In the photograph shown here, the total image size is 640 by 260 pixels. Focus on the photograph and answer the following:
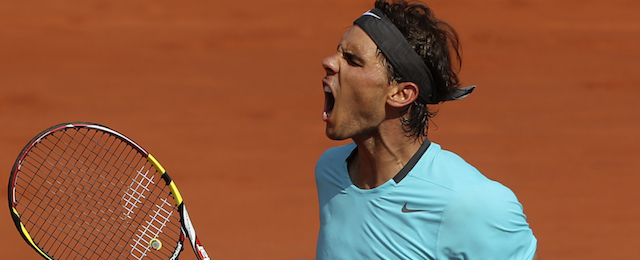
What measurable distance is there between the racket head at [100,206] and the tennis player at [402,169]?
3.59 feet

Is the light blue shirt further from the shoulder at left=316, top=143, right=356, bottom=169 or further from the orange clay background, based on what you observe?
the orange clay background

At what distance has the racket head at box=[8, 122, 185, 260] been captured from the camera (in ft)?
11.0

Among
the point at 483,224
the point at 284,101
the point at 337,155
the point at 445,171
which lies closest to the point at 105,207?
the point at 337,155

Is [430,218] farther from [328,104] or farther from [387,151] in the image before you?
[328,104]

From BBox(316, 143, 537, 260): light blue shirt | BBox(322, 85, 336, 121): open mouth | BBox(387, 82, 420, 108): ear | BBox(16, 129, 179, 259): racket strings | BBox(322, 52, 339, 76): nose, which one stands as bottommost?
BBox(16, 129, 179, 259): racket strings

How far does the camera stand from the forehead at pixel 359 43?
268 cm

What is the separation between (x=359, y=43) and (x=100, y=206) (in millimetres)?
3019

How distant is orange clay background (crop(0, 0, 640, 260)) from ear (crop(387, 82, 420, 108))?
14.4 ft

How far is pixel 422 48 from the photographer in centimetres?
273

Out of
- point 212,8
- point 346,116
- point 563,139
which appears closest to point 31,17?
point 212,8

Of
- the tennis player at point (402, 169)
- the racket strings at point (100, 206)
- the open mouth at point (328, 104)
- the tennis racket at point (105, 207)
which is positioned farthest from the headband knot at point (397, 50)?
the racket strings at point (100, 206)

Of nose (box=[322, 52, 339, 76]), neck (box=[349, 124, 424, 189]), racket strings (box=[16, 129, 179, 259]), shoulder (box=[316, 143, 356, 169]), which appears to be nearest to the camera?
nose (box=[322, 52, 339, 76])

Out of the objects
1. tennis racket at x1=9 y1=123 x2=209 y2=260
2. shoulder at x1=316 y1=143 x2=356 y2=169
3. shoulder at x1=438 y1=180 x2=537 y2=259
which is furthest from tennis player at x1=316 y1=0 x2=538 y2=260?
tennis racket at x1=9 y1=123 x2=209 y2=260

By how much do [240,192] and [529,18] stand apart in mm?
6693
